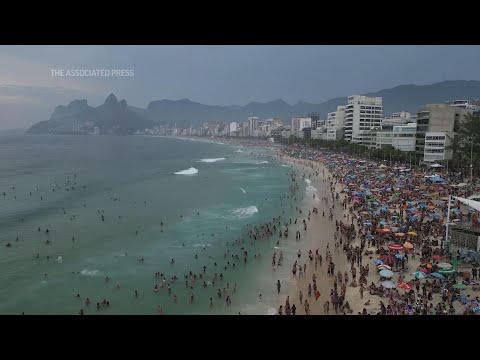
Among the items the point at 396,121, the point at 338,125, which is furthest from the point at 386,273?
the point at 396,121

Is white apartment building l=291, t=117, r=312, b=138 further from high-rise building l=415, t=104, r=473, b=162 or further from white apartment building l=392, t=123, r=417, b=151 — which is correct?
high-rise building l=415, t=104, r=473, b=162

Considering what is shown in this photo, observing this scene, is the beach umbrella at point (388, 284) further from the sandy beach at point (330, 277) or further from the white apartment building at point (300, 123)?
the white apartment building at point (300, 123)

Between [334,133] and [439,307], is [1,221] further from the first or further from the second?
[334,133]

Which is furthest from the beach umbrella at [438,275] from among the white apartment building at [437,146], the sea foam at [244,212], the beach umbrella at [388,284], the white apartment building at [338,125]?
the white apartment building at [338,125]

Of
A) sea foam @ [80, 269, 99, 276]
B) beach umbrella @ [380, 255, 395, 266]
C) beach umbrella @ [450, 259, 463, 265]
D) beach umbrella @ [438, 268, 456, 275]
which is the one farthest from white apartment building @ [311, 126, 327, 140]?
sea foam @ [80, 269, 99, 276]

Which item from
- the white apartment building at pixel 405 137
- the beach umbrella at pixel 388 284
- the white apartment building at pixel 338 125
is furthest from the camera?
the white apartment building at pixel 338 125
